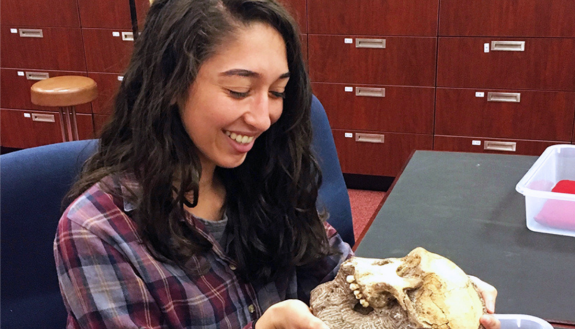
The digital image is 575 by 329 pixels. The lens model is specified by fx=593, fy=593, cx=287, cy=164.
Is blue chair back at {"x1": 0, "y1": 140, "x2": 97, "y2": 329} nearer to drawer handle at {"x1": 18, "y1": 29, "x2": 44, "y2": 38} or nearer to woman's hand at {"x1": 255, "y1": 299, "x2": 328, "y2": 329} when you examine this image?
woman's hand at {"x1": 255, "y1": 299, "x2": 328, "y2": 329}

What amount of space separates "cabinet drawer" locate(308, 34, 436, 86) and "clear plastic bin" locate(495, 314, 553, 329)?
91.2 inches

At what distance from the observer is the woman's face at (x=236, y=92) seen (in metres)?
0.95

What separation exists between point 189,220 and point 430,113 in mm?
2354

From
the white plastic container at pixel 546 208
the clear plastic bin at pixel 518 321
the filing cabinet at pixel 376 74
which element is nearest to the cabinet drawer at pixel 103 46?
the filing cabinet at pixel 376 74

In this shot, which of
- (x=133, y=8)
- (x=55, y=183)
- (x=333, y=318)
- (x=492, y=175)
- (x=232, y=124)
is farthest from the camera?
(x=133, y=8)

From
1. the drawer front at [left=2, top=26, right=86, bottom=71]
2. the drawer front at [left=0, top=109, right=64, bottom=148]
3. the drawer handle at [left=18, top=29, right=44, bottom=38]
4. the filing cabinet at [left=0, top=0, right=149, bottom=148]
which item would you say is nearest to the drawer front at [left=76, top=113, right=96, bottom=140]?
the filing cabinet at [left=0, top=0, right=149, bottom=148]

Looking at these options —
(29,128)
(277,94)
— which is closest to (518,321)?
(277,94)

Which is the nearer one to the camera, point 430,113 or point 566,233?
point 566,233

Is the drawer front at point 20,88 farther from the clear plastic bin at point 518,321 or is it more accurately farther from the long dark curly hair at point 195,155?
the clear plastic bin at point 518,321

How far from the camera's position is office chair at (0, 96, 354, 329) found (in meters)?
1.05

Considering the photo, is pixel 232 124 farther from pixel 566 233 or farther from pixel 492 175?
pixel 492 175

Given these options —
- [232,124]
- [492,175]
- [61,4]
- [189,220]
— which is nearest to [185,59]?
[232,124]

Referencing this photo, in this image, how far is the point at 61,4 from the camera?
364 cm

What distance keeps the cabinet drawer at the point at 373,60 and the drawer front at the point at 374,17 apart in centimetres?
4
